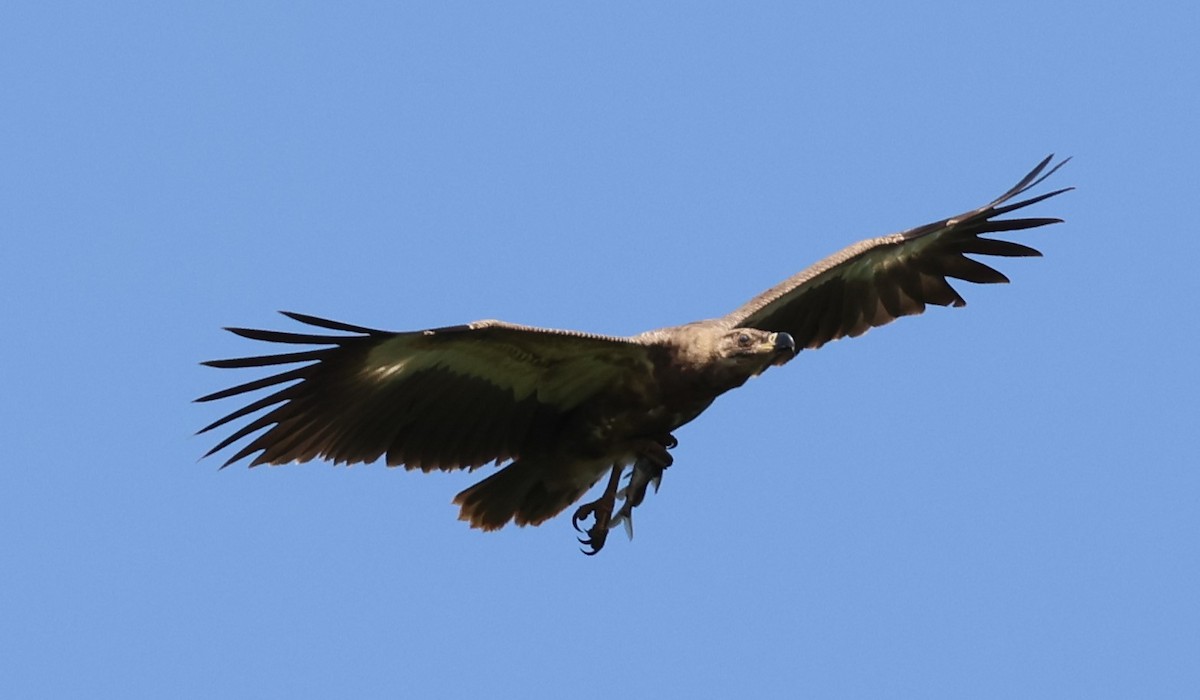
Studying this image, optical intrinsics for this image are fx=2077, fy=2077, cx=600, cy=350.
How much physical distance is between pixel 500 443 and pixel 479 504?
420 millimetres

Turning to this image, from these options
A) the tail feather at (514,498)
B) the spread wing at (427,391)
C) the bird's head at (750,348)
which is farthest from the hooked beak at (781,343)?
the tail feather at (514,498)

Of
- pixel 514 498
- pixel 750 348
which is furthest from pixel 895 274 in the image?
pixel 514 498

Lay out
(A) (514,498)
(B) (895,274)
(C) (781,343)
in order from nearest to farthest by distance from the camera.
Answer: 1. (C) (781,343)
2. (A) (514,498)
3. (B) (895,274)

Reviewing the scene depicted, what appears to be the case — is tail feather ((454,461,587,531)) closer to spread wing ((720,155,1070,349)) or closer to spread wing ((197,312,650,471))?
spread wing ((197,312,650,471))

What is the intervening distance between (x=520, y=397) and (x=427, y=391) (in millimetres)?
555

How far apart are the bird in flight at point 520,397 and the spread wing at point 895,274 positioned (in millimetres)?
36

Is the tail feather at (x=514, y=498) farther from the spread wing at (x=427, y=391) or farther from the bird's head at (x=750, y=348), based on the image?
the bird's head at (x=750, y=348)

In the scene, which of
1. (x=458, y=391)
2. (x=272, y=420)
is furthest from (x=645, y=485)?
(x=272, y=420)

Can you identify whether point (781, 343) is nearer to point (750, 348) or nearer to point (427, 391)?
point (750, 348)

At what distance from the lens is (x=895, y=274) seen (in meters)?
12.9

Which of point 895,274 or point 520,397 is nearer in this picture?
point 520,397

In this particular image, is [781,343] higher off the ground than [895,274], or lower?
lower

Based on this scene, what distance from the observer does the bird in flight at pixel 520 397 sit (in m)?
10.8

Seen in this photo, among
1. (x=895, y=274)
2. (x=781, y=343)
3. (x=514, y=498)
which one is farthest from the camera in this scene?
(x=895, y=274)
